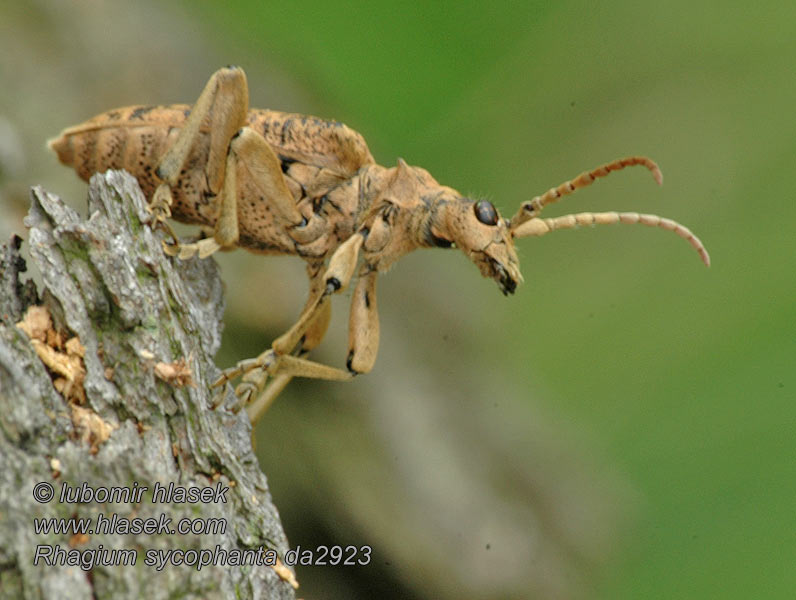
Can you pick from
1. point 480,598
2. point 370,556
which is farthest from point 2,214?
point 480,598

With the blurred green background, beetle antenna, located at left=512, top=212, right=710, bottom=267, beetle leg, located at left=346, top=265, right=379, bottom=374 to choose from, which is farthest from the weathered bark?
the blurred green background

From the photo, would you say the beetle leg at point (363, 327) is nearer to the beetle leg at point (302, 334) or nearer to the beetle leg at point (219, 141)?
the beetle leg at point (302, 334)

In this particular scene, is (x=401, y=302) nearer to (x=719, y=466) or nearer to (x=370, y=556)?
(x=370, y=556)

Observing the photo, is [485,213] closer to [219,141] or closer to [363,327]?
[363,327]

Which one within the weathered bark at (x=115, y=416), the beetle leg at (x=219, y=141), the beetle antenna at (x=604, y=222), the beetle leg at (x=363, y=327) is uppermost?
the beetle antenna at (x=604, y=222)

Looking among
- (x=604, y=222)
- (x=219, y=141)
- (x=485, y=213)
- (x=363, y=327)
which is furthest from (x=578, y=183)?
(x=219, y=141)

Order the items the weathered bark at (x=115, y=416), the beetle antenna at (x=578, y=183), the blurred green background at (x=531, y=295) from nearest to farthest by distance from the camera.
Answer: the weathered bark at (x=115, y=416)
the beetle antenna at (x=578, y=183)
the blurred green background at (x=531, y=295)

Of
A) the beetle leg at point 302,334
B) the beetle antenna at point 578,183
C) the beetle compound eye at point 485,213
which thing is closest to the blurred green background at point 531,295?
the beetle leg at point 302,334

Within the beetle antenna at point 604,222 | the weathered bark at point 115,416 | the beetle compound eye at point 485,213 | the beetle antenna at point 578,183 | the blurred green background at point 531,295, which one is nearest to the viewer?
the weathered bark at point 115,416

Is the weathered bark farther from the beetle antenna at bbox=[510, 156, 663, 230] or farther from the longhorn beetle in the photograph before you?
the beetle antenna at bbox=[510, 156, 663, 230]

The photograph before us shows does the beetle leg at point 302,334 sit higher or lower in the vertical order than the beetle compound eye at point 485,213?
lower
